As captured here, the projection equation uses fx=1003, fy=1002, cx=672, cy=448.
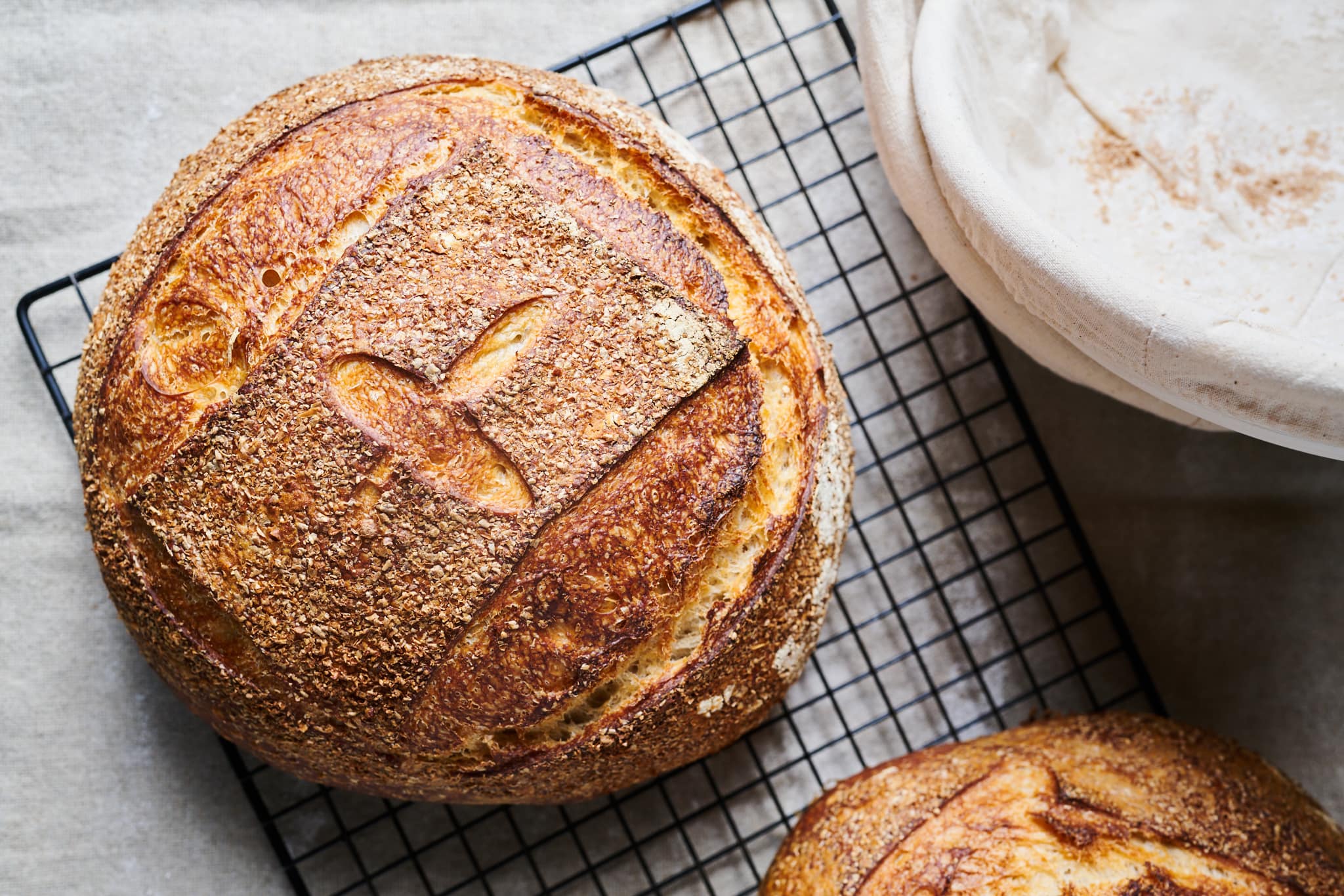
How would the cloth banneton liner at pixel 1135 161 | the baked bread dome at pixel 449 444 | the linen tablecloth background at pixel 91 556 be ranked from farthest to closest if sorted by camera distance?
the linen tablecloth background at pixel 91 556
the cloth banneton liner at pixel 1135 161
the baked bread dome at pixel 449 444

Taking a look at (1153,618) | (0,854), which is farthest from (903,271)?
(0,854)

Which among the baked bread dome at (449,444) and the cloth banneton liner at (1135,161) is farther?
the cloth banneton liner at (1135,161)

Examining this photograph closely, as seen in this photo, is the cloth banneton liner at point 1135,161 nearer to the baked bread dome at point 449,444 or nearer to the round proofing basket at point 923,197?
the round proofing basket at point 923,197

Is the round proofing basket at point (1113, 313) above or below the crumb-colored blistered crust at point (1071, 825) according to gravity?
above

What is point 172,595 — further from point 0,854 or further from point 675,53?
point 675,53

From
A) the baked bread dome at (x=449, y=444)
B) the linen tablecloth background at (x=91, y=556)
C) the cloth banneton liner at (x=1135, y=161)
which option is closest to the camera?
the baked bread dome at (x=449, y=444)

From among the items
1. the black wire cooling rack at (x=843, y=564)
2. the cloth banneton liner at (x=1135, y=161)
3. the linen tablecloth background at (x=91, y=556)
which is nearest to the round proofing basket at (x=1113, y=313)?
the cloth banneton liner at (x=1135, y=161)
